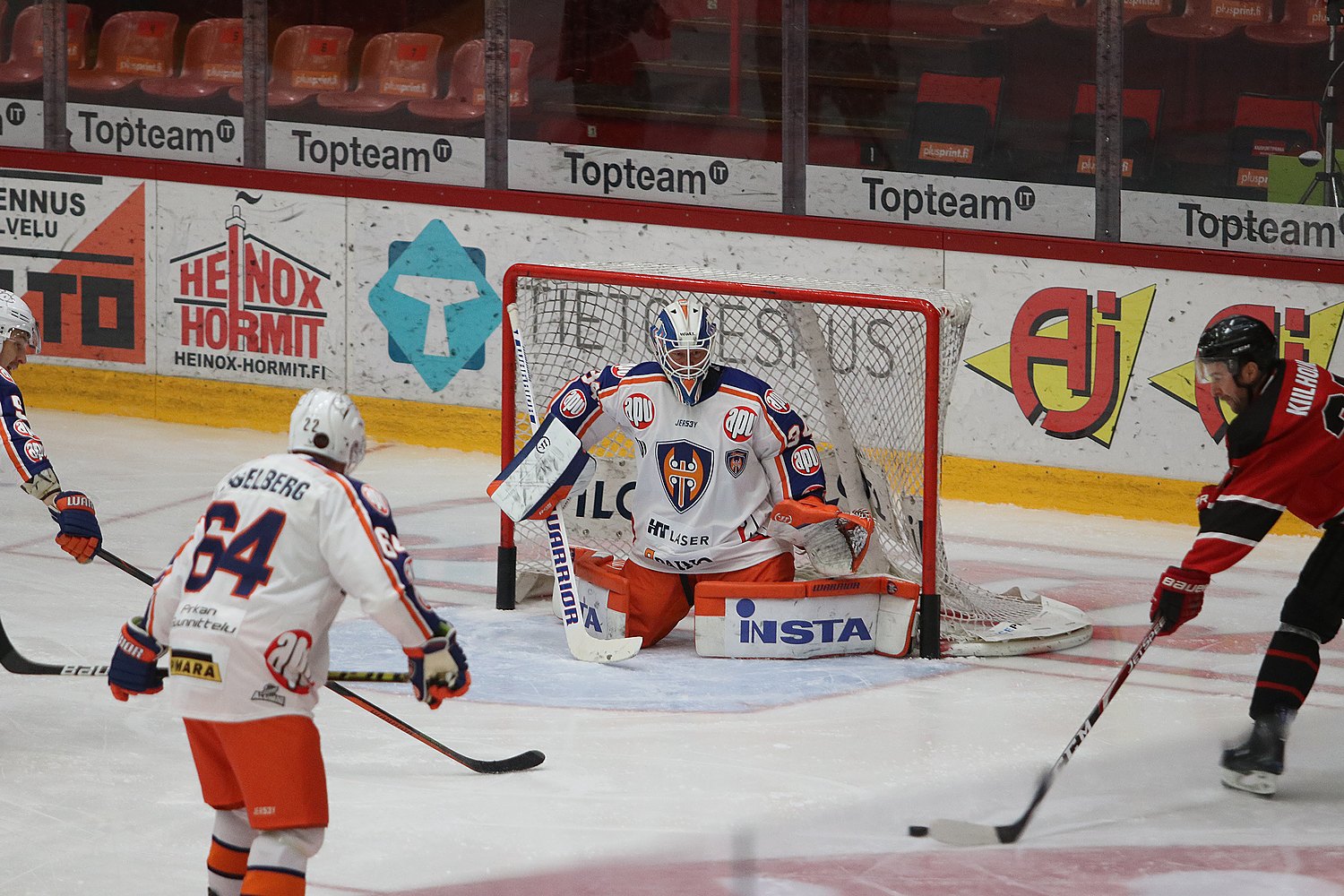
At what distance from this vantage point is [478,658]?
5898 millimetres

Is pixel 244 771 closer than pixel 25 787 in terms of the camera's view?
Yes

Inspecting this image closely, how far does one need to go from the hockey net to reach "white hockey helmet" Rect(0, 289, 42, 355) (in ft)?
5.80

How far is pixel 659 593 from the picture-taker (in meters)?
6.03

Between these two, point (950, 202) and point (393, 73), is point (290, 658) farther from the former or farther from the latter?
point (393, 73)

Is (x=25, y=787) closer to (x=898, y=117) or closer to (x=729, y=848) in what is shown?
(x=729, y=848)

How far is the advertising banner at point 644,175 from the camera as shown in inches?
345

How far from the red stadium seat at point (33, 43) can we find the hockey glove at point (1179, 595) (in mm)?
7234

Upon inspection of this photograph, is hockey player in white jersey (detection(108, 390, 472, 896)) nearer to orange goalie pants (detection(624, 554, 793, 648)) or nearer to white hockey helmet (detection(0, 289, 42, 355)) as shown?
white hockey helmet (detection(0, 289, 42, 355))

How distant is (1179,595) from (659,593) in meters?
1.95

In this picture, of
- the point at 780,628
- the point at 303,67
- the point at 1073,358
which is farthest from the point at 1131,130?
the point at 303,67

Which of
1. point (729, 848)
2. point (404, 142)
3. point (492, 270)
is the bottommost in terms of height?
point (729, 848)

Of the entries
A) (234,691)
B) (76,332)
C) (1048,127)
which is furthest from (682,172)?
(234,691)

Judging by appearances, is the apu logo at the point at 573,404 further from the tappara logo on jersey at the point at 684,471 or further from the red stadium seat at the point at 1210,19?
the red stadium seat at the point at 1210,19

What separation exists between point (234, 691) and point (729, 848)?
140cm
